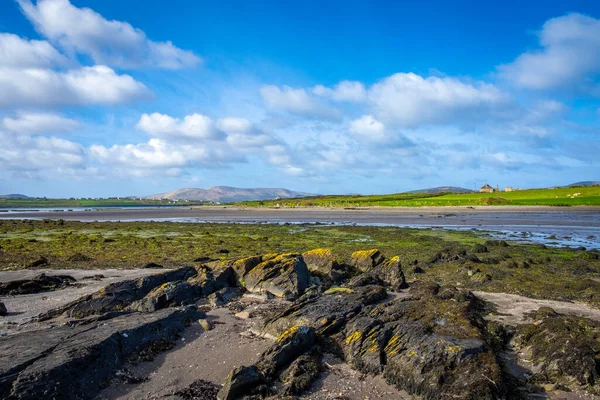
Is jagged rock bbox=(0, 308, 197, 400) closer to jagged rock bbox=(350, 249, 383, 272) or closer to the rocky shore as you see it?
the rocky shore

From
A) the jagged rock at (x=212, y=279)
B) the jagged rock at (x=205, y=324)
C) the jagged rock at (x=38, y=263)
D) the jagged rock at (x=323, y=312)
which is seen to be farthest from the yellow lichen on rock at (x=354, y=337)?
the jagged rock at (x=38, y=263)

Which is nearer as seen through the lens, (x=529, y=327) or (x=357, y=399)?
(x=357, y=399)

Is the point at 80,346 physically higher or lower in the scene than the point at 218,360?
higher

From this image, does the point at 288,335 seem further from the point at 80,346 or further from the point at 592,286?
the point at 592,286

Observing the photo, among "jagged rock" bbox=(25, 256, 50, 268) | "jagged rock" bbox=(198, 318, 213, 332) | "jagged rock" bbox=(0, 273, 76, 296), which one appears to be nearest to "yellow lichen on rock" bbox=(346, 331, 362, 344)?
"jagged rock" bbox=(198, 318, 213, 332)

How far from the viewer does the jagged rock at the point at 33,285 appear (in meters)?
13.9

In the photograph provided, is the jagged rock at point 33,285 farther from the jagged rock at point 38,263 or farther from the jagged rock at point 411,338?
the jagged rock at point 411,338

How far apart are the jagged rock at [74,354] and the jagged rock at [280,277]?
13.4ft

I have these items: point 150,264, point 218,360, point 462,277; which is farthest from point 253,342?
point 150,264

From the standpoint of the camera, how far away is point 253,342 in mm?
9250

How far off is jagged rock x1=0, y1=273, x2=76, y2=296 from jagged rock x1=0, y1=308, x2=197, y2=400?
6960 millimetres

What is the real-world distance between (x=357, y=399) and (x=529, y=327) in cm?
532

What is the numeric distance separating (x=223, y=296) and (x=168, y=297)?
76.3 inches

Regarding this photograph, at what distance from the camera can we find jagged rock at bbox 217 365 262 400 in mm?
6746
